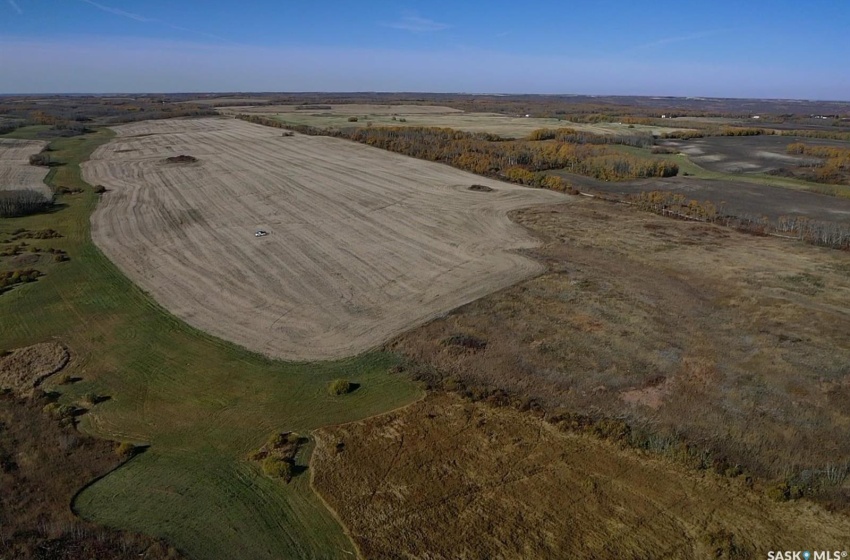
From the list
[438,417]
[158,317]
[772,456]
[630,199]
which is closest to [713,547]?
[772,456]

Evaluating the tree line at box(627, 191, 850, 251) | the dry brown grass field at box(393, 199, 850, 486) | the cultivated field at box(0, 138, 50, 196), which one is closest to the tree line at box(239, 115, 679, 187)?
the tree line at box(627, 191, 850, 251)

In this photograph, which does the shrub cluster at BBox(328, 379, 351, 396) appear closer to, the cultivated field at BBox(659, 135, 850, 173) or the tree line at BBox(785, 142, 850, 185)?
the tree line at BBox(785, 142, 850, 185)

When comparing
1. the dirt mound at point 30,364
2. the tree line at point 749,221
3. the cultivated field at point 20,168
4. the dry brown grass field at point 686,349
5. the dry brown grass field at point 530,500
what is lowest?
the dry brown grass field at point 530,500

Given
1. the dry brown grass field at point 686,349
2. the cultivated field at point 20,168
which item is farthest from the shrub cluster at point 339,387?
the cultivated field at point 20,168

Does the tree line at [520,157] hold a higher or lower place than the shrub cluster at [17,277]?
higher

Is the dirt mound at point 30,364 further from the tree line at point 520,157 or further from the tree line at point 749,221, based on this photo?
the tree line at point 520,157

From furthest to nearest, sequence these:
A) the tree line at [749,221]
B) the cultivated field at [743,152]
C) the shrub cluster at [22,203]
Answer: the cultivated field at [743,152] < the shrub cluster at [22,203] < the tree line at [749,221]

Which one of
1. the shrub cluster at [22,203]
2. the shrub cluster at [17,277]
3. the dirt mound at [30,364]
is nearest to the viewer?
the dirt mound at [30,364]
